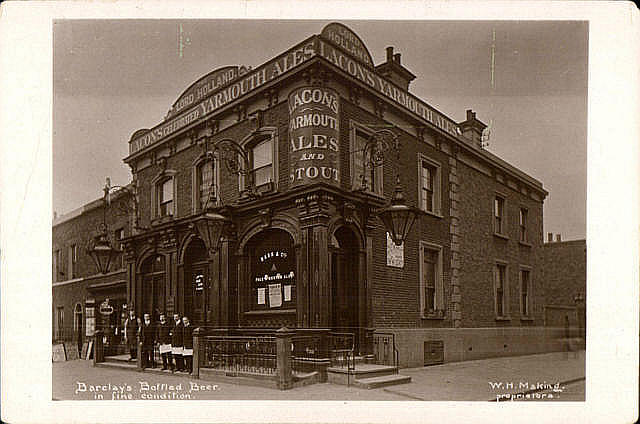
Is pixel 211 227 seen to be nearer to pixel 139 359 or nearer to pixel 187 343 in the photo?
pixel 187 343

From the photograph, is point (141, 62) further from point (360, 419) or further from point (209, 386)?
point (360, 419)

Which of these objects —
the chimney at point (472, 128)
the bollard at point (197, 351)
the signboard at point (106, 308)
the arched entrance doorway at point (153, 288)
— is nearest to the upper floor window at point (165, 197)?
the arched entrance doorway at point (153, 288)

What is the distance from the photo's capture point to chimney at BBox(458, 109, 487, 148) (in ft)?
26.2

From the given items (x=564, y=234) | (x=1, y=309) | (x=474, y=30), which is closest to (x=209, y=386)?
(x=1, y=309)

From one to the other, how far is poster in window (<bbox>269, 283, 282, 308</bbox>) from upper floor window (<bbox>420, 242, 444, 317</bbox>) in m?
1.83

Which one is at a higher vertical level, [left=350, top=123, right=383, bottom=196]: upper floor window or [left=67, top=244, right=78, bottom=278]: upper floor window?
[left=350, top=123, right=383, bottom=196]: upper floor window

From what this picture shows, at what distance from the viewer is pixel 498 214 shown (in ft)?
29.5

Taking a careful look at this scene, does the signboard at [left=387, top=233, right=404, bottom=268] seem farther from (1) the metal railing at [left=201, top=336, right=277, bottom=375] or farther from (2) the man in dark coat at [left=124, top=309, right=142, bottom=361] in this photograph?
(2) the man in dark coat at [left=124, top=309, right=142, bottom=361]

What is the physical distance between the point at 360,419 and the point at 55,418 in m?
3.17

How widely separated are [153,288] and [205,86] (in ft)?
8.12

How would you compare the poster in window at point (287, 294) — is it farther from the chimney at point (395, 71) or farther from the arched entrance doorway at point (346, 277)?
the chimney at point (395, 71)

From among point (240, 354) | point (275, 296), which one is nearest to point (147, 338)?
point (240, 354)

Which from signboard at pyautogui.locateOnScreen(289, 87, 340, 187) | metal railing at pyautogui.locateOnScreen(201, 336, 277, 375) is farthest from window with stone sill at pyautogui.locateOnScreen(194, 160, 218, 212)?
metal railing at pyautogui.locateOnScreen(201, 336, 277, 375)

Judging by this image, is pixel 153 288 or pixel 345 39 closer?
pixel 345 39
